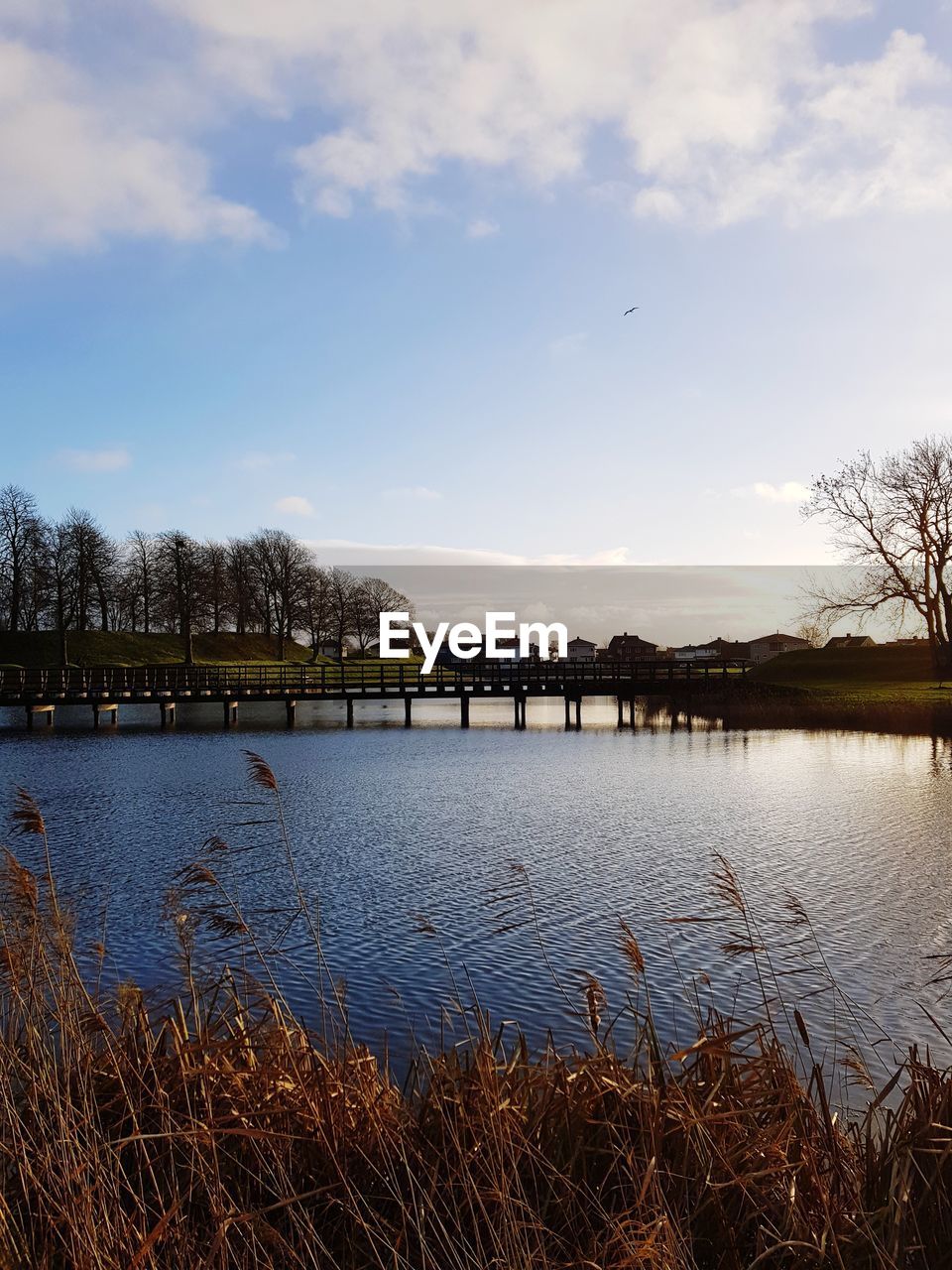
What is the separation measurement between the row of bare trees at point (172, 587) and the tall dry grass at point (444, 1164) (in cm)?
7258

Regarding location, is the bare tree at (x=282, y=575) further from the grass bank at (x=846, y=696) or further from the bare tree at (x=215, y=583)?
the grass bank at (x=846, y=696)

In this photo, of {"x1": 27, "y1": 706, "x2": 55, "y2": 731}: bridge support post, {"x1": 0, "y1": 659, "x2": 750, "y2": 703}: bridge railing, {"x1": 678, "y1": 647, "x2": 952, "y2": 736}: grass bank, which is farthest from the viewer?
{"x1": 0, "y1": 659, "x2": 750, "y2": 703}: bridge railing

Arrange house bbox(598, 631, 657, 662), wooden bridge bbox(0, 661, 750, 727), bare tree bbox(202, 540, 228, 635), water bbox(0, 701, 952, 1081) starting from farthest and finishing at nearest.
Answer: house bbox(598, 631, 657, 662), bare tree bbox(202, 540, 228, 635), wooden bridge bbox(0, 661, 750, 727), water bbox(0, 701, 952, 1081)

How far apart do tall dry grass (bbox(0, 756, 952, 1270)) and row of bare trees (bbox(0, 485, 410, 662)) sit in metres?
72.6

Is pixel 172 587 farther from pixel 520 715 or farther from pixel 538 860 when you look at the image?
pixel 538 860

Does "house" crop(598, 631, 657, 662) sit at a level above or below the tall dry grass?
above

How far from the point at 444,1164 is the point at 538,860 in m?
11.7

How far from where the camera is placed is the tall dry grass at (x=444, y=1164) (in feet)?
13.0

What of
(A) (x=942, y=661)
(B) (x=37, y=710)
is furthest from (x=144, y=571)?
(A) (x=942, y=661)

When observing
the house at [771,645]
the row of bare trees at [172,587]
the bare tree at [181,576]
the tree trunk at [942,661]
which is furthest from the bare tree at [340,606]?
the house at [771,645]

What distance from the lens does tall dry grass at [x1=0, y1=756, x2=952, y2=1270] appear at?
3.97 meters

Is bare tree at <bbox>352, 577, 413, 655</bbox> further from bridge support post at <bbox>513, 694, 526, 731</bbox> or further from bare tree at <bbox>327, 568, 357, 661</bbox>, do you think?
bridge support post at <bbox>513, 694, 526, 731</bbox>

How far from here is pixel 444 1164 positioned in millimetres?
4867

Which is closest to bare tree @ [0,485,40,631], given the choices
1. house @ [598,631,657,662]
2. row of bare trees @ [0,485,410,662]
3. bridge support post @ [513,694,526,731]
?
row of bare trees @ [0,485,410,662]
